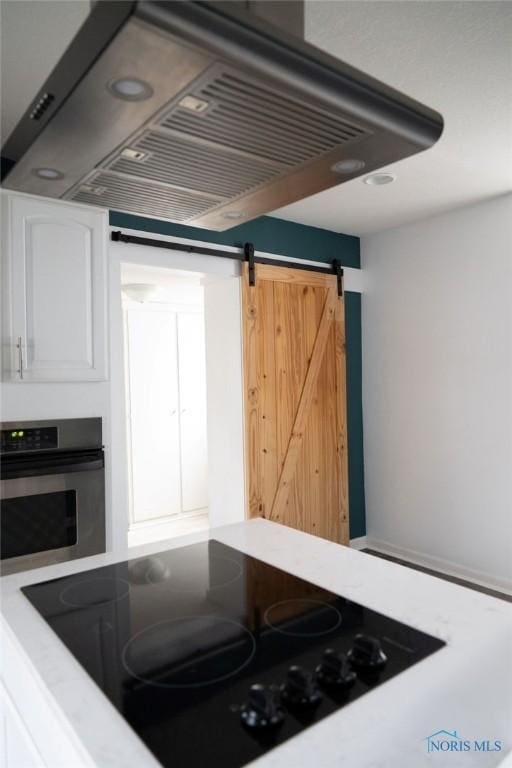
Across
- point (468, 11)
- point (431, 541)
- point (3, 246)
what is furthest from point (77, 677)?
point (431, 541)

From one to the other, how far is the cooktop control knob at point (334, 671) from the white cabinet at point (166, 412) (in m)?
4.40

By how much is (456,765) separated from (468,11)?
6.41 ft

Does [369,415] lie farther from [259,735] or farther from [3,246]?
[259,735]

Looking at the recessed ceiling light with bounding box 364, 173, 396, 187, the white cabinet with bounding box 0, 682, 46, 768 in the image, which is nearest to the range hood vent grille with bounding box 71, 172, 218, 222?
the white cabinet with bounding box 0, 682, 46, 768

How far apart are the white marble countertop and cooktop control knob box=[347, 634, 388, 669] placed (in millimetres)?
39

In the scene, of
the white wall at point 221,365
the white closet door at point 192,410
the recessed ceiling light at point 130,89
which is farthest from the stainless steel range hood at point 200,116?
the white closet door at point 192,410

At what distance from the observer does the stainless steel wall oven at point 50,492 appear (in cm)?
226

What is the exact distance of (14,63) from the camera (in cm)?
183

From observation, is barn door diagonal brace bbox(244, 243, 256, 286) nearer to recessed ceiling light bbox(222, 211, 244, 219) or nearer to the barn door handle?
the barn door handle

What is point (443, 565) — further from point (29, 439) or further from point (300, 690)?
point (300, 690)

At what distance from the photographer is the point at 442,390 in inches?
149

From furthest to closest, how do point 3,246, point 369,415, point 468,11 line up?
point 369,415 → point 3,246 → point 468,11

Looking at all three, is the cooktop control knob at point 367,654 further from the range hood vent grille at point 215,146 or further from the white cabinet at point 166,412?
the white cabinet at point 166,412

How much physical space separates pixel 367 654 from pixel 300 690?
0.16m
